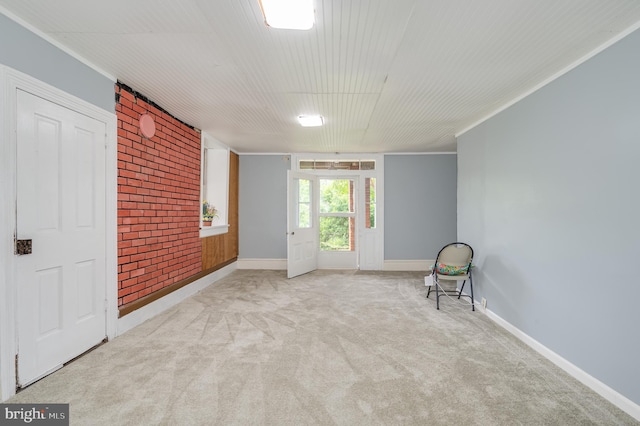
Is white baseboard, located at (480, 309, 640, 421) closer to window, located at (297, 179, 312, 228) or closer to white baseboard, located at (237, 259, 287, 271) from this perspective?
window, located at (297, 179, 312, 228)

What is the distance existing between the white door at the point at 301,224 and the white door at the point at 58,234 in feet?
10.9

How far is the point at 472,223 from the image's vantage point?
443 centimetres

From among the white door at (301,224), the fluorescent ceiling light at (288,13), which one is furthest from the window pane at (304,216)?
the fluorescent ceiling light at (288,13)

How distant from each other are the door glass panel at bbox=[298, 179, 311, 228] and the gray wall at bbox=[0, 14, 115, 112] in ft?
11.9

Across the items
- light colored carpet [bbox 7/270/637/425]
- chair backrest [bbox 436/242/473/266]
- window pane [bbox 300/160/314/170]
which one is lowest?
light colored carpet [bbox 7/270/637/425]

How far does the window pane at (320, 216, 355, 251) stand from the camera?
6836 millimetres

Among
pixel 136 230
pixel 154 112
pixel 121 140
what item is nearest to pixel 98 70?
pixel 121 140

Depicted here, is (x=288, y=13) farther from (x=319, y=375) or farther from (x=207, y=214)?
(x=207, y=214)

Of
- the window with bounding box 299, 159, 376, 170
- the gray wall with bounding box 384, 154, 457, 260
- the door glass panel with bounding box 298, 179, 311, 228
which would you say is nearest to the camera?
the door glass panel with bounding box 298, 179, 311, 228

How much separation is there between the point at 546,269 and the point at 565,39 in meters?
1.88

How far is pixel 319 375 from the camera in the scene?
241cm

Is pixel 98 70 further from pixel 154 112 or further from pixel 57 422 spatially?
pixel 57 422

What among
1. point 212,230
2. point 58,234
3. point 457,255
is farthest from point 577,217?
point 212,230

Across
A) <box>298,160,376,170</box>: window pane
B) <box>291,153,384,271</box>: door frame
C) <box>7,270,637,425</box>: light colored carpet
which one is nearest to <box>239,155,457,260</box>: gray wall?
<box>291,153,384,271</box>: door frame
